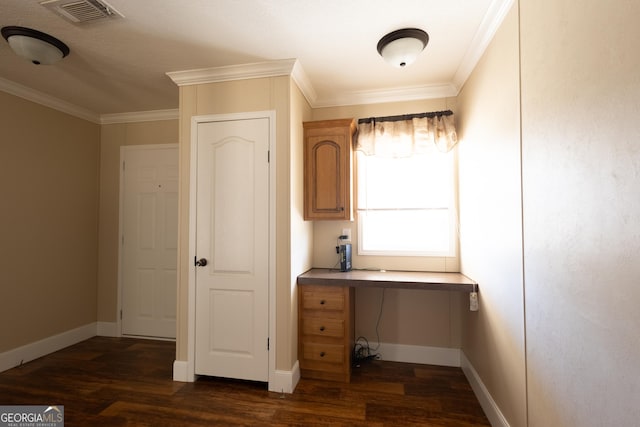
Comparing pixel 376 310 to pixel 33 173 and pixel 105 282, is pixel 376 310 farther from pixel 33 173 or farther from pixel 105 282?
pixel 33 173

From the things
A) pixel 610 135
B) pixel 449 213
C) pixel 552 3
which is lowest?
pixel 449 213

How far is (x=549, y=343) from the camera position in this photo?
1.29 metres

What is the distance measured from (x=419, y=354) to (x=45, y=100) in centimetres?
462

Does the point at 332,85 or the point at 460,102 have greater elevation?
the point at 332,85

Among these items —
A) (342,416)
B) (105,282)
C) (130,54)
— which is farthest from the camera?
(105,282)

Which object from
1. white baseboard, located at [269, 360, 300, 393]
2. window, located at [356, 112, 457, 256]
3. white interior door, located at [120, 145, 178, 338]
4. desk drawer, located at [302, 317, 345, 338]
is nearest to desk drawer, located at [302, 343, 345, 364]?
desk drawer, located at [302, 317, 345, 338]

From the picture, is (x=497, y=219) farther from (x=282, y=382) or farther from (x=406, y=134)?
(x=282, y=382)

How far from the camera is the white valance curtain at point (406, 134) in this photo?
8.82ft

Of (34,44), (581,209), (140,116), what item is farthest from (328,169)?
(140,116)

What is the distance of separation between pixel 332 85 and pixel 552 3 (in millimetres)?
1833

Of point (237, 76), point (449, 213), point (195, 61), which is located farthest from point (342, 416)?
point (195, 61)

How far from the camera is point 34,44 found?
199 centimetres

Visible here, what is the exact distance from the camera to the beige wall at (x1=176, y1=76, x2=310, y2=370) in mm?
2344

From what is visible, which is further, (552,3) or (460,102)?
(460,102)
